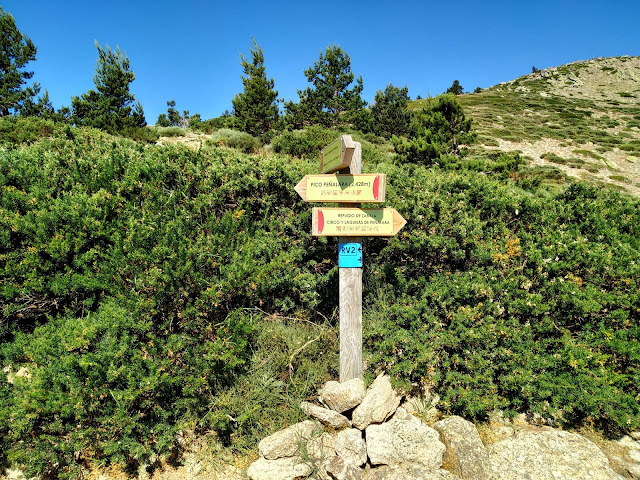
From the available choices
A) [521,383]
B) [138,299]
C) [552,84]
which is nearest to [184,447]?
[138,299]

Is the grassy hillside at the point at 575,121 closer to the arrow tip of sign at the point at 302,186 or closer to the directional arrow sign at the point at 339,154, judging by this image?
the directional arrow sign at the point at 339,154

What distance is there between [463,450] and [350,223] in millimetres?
2000

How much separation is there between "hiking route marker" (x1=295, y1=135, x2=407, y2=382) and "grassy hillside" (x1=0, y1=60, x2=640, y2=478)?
0.91ft

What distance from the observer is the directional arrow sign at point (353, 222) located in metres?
3.27

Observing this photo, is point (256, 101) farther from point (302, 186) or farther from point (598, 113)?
point (598, 113)

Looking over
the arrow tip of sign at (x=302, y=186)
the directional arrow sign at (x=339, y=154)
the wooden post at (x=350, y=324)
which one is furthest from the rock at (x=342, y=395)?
the directional arrow sign at (x=339, y=154)

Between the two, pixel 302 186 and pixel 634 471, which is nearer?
pixel 634 471

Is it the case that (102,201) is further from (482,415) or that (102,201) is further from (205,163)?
(482,415)

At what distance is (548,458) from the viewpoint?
2.58 meters

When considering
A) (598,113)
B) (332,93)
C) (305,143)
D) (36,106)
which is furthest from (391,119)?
(598,113)

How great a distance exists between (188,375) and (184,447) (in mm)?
564

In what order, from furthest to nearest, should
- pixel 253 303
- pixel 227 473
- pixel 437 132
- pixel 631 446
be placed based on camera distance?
pixel 437 132 → pixel 253 303 → pixel 631 446 → pixel 227 473

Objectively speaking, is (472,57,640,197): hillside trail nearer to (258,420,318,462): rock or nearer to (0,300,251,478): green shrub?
(258,420,318,462): rock

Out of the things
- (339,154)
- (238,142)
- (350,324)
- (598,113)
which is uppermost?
(598,113)
